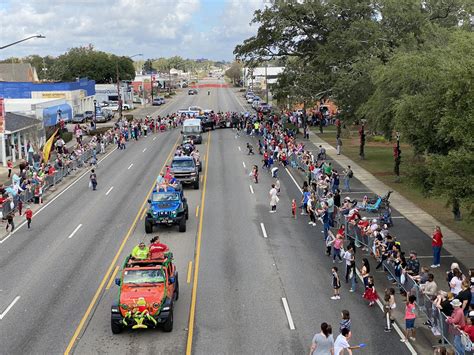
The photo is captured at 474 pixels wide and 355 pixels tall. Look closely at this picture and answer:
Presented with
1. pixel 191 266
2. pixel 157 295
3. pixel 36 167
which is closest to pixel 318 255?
pixel 191 266

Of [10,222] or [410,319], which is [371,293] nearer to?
[410,319]

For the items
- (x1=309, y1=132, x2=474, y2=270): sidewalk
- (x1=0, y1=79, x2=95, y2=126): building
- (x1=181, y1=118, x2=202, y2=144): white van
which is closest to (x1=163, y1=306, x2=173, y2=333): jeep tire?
(x1=309, y1=132, x2=474, y2=270): sidewalk

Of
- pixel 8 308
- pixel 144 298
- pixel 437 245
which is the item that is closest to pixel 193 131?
pixel 437 245

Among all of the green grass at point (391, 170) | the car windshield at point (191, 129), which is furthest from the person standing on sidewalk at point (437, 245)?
the car windshield at point (191, 129)

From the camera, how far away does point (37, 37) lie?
30.1m

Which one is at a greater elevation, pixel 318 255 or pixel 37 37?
pixel 37 37

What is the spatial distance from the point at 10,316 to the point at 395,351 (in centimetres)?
1129

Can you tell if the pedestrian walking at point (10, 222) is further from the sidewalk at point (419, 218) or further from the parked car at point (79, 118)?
the parked car at point (79, 118)

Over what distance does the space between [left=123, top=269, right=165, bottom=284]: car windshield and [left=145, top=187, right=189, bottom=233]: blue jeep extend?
32.6 feet

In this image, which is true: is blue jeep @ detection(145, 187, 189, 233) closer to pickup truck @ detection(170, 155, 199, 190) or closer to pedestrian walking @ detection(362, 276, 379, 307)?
pickup truck @ detection(170, 155, 199, 190)

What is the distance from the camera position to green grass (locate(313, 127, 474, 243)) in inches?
1129

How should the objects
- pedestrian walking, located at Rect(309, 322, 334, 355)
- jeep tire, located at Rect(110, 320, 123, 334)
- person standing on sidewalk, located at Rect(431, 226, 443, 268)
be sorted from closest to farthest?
pedestrian walking, located at Rect(309, 322, 334, 355)
jeep tire, located at Rect(110, 320, 123, 334)
person standing on sidewalk, located at Rect(431, 226, 443, 268)

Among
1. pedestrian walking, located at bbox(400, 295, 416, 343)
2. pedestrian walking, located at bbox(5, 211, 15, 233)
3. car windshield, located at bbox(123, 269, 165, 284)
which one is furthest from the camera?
pedestrian walking, located at bbox(5, 211, 15, 233)

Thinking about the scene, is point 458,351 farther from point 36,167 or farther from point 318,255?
point 36,167
